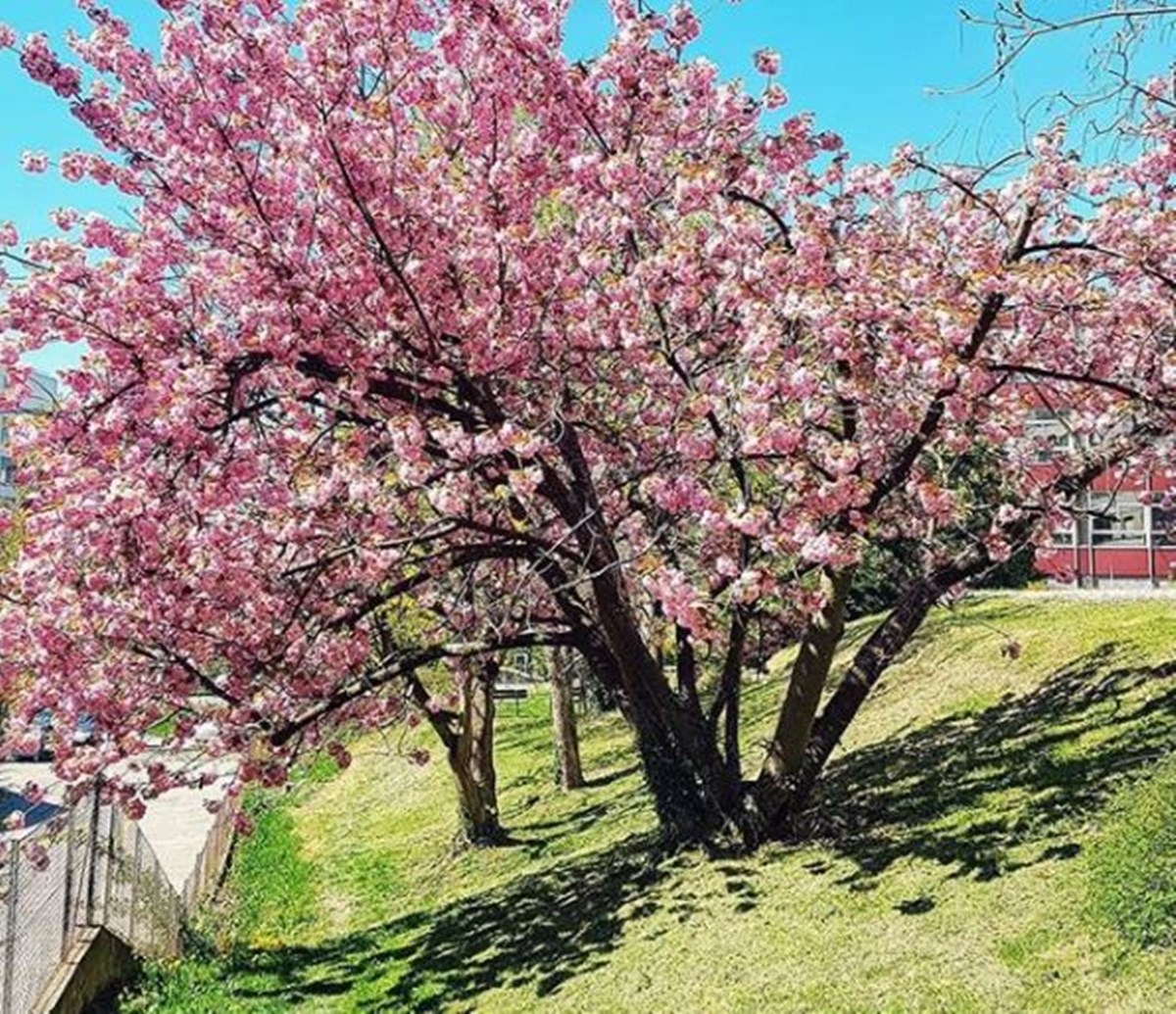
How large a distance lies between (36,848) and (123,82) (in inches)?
222

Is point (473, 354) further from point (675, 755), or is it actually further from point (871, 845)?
point (871, 845)

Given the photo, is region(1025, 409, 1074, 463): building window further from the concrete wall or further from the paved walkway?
the paved walkway

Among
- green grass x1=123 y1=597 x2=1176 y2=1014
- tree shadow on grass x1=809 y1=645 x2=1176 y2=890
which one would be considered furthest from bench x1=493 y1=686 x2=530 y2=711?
tree shadow on grass x1=809 y1=645 x2=1176 y2=890

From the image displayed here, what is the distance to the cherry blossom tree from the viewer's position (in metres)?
8.10

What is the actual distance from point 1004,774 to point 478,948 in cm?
471

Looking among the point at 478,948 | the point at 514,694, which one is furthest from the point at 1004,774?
the point at 514,694

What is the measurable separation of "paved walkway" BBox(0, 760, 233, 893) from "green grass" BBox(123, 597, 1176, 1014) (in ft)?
19.0

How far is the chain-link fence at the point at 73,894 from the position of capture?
7957 mm

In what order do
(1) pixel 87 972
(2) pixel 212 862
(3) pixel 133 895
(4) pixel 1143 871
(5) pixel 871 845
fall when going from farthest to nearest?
1. (2) pixel 212 862
2. (3) pixel 133 895
3. (1) pixel 87 972
4. (5) pixel 871 845
5. (4) pixel 1143 871

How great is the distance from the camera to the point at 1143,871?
6266 millimetres

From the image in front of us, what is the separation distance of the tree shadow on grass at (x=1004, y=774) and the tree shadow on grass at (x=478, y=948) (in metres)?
1.96

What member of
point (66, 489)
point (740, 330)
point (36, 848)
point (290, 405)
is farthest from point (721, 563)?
point (36, 848)

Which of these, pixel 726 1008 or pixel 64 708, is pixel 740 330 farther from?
pixel 64 708

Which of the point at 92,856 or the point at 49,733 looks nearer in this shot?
the point at 49,733
